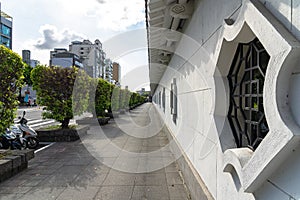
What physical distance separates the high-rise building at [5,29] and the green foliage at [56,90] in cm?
4772

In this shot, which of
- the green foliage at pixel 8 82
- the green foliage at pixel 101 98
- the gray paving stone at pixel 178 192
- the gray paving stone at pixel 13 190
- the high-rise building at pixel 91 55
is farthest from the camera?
the high-rise building at pixel 91 55

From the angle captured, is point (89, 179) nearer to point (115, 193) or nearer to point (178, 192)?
point (115, 193)

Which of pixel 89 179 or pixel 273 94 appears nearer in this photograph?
pixel 273 94

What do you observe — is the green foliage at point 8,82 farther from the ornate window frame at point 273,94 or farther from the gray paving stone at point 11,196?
the ornate window frame at point 273,94

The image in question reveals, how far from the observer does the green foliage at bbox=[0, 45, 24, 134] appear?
543cm

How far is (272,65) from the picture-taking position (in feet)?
4.58

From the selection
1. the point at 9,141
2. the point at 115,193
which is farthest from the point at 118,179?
the point at 9,141

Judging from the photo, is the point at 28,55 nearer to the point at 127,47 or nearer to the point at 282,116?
the point at 127,47

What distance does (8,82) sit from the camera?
18.6 feet

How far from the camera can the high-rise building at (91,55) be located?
245 feet

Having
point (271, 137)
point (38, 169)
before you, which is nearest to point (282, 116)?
point (271, 137)

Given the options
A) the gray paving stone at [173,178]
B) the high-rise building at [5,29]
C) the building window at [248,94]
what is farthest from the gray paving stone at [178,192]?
the high-rise building at [5,29]

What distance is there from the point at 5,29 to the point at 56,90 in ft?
168

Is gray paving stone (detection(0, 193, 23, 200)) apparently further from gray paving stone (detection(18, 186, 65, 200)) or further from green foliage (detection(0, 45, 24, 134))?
green foliage (detection(0, 45, 24, 134))
